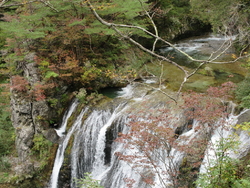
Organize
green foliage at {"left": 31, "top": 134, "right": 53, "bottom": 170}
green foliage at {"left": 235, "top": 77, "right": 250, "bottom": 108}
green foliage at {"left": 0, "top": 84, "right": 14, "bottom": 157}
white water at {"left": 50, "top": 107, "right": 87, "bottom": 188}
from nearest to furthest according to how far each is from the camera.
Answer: green foliage at {"left": 235, "top": 77, "right": 250, "bottom": 108} → white water at {"left": 50, "top": 107, "right": 87, "bottom": 188} → green foliage at {"left": 31, "top": 134, "right": 53, "bottom": 170} → green foliage at {"left": 0, "top": 84, "right": 14, "bottom": 157}

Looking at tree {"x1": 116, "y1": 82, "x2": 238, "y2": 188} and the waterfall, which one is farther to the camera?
the waterfall

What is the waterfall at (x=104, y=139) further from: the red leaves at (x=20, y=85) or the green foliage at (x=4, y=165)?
the red leaves at (x=20, y=85)

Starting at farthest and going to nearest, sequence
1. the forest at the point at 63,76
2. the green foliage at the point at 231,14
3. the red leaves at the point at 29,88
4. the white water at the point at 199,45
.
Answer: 1. the white water at the point at 199,45
2. the green foliage at the point at 231,14
3. the red leaves at the point at 29,88
4. the forest at the point at 63,76

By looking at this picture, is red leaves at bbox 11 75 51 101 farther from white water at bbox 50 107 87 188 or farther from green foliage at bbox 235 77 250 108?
green foliage at bbox 235 77 250 108

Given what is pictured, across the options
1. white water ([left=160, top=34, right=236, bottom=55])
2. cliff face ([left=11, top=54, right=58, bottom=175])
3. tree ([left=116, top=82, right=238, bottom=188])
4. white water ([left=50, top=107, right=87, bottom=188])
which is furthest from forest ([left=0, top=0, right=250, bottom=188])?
white water ([left=160, top=34, right=236, bottom=55])

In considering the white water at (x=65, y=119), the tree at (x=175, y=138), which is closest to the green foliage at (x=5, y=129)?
the white water at (x=65, y=119)

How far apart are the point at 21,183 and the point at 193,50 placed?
50.9 feet

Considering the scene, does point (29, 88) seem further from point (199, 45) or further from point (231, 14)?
point (199, 45)

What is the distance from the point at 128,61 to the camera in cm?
1312

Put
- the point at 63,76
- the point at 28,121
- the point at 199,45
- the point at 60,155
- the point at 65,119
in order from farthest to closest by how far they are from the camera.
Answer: the point at 199,45 → the point at 63,76 → the point at 65,119 → the point at 28,121 → the point at 60,155

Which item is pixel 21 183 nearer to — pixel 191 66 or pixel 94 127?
pixel 94 127

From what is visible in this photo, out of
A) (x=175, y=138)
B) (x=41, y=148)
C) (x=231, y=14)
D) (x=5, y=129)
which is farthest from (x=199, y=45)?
(x=5, y=129)

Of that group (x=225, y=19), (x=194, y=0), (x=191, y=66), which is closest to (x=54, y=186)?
(x=191, y=66)

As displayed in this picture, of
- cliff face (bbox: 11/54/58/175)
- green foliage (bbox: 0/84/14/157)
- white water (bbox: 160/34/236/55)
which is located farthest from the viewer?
white water (bbox: 160/34/236/55)
